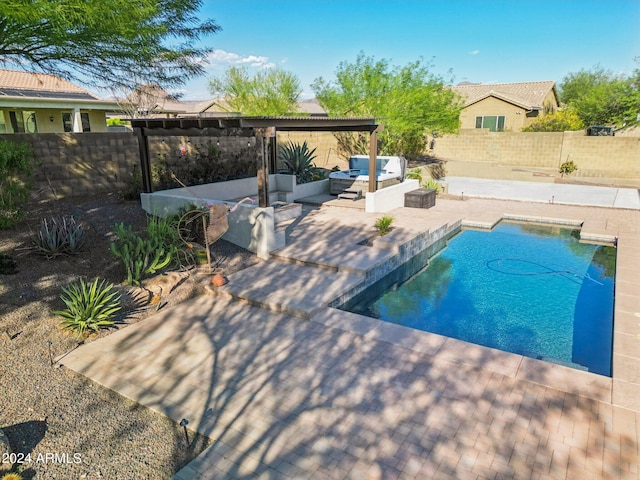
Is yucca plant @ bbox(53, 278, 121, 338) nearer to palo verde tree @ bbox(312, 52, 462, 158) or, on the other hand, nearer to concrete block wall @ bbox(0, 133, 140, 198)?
concrete block wall @ bbox(0, 133, 140, 198)

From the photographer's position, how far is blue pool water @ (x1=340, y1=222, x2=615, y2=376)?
6641 millimetres

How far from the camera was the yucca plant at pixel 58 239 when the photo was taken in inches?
297

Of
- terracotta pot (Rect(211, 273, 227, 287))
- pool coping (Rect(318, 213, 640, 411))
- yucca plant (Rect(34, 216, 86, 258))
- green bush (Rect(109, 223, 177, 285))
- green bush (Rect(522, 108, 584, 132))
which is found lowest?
pool coping (Rect(318, 213, 640, 411))

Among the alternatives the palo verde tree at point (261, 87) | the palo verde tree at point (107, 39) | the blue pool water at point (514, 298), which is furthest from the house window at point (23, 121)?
the blue pool water at point (514, 298)

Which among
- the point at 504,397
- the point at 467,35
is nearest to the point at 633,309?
the point at 504,397

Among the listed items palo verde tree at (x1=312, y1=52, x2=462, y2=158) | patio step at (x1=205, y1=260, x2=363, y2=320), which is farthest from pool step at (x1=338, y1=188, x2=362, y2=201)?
patio step at (x1=205, y1=260, x2=363, y2=320)

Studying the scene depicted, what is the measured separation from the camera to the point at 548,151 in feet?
82.5

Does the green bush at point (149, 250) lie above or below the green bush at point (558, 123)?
below

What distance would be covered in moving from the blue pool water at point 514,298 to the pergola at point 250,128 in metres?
3.27

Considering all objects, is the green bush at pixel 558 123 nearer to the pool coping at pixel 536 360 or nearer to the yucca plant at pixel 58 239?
the pool coping at pixel 536 360

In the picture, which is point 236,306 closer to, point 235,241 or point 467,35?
point 235,241

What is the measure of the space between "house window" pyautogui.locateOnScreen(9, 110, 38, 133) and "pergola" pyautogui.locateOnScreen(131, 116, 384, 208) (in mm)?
16311

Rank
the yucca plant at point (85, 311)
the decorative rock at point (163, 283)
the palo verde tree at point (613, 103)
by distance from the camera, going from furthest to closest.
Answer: the palo verde tree at point (613, 103), the decorative rock at point (163, 283), the yucca plant at point (85, 311)

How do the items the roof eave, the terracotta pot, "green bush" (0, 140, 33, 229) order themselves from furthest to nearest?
the roof eave, "green bush" (0, 140, 33, 229), the terracotta pot
